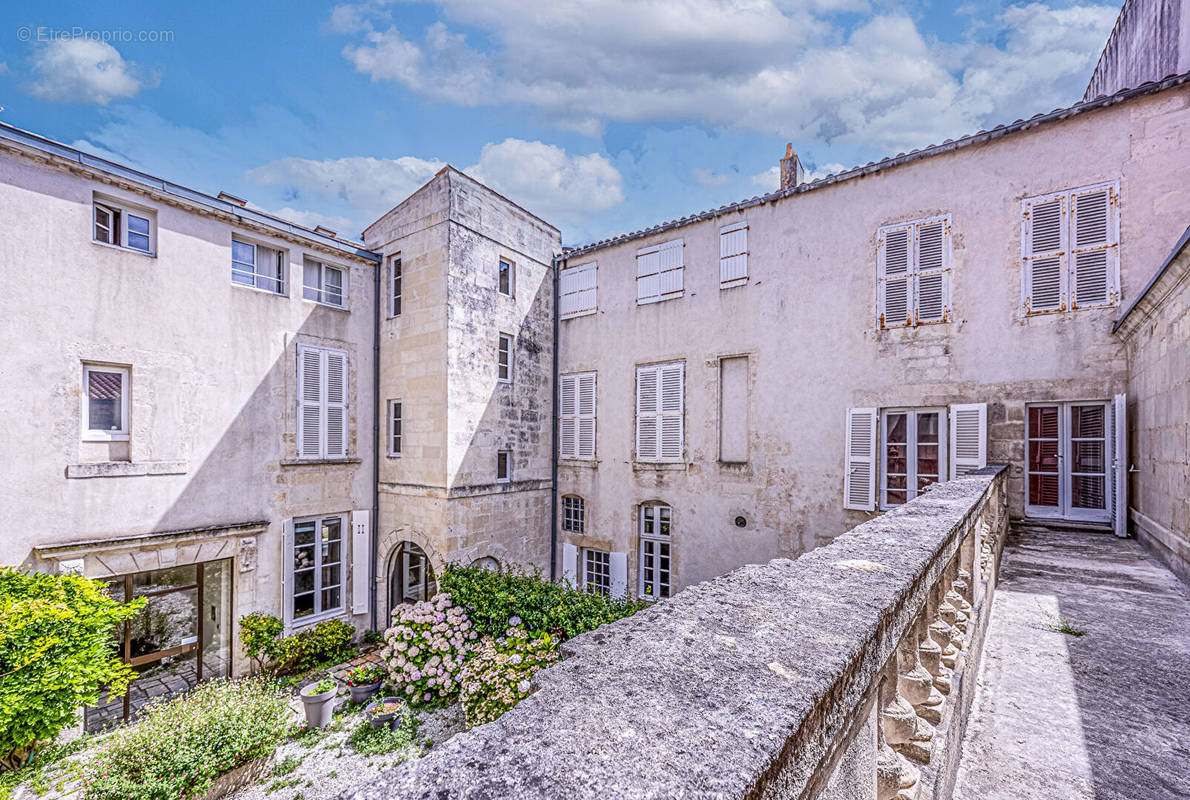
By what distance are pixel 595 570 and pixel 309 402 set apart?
21.7 ft

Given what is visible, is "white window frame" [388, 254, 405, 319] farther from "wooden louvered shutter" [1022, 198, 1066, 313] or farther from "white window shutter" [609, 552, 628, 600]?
"wooden louvered shutter" [1022, 198, 1066, 313]

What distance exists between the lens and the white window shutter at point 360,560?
973cm

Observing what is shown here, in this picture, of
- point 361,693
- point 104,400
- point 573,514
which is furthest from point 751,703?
Answer: point 573,514

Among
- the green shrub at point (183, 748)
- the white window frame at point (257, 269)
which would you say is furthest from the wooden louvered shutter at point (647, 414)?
the green shrub at point (183, 748)

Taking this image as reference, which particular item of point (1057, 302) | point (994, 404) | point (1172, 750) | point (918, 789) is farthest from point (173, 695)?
point (1057, 302)

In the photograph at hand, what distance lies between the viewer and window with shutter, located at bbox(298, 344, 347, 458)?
9.30 m

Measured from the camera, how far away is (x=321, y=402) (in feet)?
31.3

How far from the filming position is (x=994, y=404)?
7.26 metres

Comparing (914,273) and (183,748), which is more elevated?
(914,273)

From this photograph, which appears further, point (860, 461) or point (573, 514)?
point (573, 514)

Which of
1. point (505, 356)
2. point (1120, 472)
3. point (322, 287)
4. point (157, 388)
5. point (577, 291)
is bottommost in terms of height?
point (1120, 472)

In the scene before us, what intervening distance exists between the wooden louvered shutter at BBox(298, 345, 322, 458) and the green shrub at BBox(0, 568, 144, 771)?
12.4 ft

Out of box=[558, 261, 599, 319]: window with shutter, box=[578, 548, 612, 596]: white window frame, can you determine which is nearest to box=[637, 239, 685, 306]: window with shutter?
Answer: box=[558, 261, 599, 319]: window with shutter

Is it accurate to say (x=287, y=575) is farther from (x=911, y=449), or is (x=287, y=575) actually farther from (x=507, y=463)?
(x=911, y=449)
